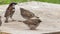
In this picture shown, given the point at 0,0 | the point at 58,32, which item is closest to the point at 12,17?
the point at 58,32

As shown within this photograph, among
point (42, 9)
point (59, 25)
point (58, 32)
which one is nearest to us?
point (58, 32)

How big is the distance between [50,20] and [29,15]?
266 mm

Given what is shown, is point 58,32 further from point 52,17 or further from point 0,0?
point 0,0

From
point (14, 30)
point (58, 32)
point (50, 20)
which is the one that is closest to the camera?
point (58, 32)

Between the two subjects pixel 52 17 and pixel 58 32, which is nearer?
pixel 58 32

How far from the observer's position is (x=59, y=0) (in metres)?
3.84

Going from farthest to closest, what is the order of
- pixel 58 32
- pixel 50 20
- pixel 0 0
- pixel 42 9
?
pixel 0 0
pixel 42 9
pixel 50 20
pixel 58 32

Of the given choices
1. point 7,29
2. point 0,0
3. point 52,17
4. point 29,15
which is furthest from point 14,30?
point 0,0

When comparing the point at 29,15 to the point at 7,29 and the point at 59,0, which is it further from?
the point at 59,0

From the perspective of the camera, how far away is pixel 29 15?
1.91 meters

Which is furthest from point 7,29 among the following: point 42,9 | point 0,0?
point 0,0

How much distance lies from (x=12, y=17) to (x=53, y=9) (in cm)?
52

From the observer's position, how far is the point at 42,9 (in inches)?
99.1

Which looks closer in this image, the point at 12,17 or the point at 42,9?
the point at 12,17
